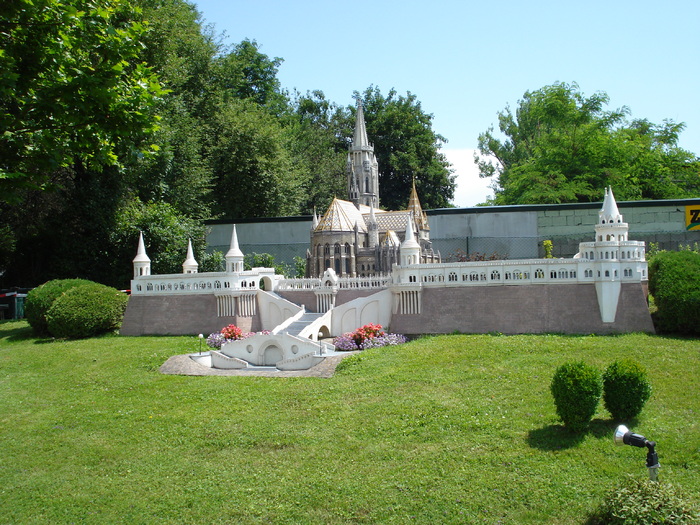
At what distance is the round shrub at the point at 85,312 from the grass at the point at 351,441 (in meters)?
6.12

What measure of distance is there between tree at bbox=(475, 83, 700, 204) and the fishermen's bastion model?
51.0 ft

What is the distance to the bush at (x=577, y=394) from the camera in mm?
15805

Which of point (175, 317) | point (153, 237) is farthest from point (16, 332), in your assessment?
point (153, 237)

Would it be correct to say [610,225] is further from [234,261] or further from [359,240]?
[234,261]

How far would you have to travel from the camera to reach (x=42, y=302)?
31.1 m

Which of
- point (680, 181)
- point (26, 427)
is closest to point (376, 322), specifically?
point (26, 427)

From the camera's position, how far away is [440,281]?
2775cm

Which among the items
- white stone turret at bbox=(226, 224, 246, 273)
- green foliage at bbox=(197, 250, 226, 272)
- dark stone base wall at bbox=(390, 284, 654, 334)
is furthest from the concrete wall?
white stone turret at bbox=(226, 224, 246, 273)

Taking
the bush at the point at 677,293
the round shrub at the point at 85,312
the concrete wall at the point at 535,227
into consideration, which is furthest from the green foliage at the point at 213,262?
the bush at the point at 677,293

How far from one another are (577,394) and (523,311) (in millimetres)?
10545

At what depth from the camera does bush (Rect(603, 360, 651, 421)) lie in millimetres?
16188

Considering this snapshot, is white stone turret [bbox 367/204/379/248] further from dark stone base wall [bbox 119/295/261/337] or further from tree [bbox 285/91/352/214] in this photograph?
tree [bbox 285/91/352/214]

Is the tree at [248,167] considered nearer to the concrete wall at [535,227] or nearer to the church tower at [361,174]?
the concrete wall at [535,227]

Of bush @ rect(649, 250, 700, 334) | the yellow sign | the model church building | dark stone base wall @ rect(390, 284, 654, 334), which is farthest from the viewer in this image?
the model church building
